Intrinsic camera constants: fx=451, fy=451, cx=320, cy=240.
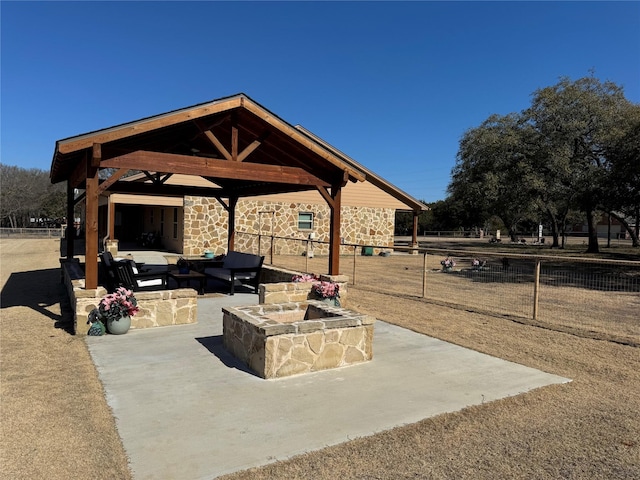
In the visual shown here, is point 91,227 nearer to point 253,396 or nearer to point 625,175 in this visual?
point 253,396

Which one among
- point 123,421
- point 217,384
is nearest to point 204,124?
point 217,384

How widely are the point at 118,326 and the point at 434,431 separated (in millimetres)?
4624

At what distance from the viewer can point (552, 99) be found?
2375 cm

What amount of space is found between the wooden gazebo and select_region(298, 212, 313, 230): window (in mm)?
11706

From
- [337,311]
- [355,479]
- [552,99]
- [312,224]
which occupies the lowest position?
[355,479]

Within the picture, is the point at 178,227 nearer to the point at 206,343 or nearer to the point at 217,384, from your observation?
the point at 206,343

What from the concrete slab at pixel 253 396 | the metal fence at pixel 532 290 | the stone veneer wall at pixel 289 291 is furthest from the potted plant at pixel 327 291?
the metal fence at pixel 532 290

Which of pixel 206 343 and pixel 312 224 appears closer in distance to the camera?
pixel 206 343

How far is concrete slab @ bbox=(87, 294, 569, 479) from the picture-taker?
127 inches

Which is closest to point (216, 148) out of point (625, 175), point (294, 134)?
point (294, 134)

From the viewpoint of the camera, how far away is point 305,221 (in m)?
Result: 22.2

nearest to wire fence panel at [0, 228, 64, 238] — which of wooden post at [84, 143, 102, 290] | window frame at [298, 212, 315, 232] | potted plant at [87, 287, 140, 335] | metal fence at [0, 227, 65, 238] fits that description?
metal fence at [0, 227, 65, 238]

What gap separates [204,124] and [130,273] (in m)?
3.21

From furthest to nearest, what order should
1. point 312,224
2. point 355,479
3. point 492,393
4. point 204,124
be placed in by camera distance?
point 312,224 → point 204,124 → point 492,393 → point 355,479
